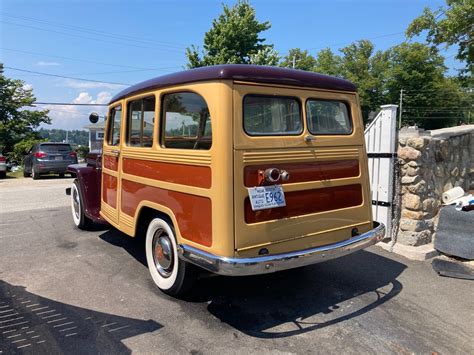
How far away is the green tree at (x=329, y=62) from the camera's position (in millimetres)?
54497

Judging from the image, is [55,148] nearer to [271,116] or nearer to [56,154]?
[56,154]

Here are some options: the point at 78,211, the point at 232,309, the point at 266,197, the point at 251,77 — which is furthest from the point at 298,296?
the point at 78,211

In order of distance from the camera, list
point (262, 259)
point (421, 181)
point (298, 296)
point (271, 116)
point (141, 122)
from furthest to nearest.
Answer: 1. point (421, 181)
2. point (141, 122)
3. point (298, 296)
4. point (271, 116)
5. point (262, 259)

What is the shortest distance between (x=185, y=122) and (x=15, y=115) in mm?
31280

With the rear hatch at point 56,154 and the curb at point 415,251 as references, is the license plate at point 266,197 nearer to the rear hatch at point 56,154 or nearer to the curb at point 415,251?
the curb at point 415,251

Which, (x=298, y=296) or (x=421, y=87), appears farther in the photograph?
(x=421, y=87)

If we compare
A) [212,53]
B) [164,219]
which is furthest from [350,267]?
[212,53]

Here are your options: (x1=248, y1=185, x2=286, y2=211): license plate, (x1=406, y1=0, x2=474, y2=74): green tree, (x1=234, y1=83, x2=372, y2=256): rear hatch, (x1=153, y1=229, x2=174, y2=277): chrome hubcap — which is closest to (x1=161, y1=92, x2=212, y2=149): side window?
(x1=234, y1=83, x2=372, y2=256): rear hatch

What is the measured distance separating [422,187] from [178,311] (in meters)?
3.85

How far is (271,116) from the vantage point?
3.58m

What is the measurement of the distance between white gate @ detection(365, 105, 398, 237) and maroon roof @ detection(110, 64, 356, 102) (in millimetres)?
1643

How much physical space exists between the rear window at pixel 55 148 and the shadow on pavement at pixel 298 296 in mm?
12620

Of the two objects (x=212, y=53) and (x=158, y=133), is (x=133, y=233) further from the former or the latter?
(x=212, y=53)

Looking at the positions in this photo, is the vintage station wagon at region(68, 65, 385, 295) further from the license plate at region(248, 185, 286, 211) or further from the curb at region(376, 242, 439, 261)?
the curb at region(376, 242, 439, 261)
